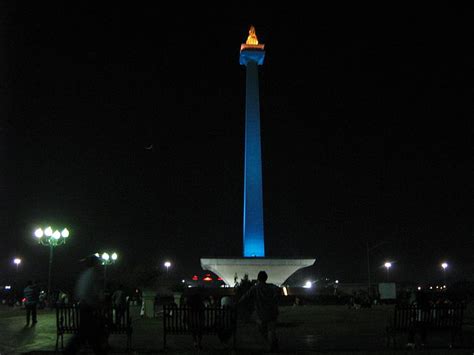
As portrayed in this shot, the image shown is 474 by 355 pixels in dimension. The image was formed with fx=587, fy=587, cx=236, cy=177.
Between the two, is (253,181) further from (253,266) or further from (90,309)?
(90,309)

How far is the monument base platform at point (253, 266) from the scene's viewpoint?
157 ft

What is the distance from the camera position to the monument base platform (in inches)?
1890

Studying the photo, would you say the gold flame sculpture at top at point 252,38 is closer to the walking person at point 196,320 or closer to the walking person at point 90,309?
the walking person at point 196,320

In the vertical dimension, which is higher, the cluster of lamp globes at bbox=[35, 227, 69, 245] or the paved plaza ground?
the cluster of lamp globes at bbox=[35, 227, 69, 245]

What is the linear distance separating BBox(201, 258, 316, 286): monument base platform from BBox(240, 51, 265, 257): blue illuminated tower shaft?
6.80 feet

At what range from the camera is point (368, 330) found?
15.5 m

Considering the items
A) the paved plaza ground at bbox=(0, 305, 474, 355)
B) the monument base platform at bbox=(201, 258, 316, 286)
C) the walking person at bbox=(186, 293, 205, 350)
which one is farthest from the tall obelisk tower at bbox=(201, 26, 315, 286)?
the walking person at bbox=(186, 293, 205, 350)

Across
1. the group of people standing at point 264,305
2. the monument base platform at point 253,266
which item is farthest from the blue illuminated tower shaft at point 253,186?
the group of people standing at point 264,305

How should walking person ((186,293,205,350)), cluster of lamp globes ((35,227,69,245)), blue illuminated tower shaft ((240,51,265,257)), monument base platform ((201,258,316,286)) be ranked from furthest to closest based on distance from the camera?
1. blue illuminated tower shaft ((240,51,265,257))
2. monument base platform ((201,258,316,286))
3. cluster of lamp globes ((35,227,69,245))
4. walking person ((186,293,205,350))

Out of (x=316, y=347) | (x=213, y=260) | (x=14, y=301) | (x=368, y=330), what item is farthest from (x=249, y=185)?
(x=316, y=347)

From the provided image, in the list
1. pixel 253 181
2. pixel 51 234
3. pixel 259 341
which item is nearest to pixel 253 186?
pixel 253 181

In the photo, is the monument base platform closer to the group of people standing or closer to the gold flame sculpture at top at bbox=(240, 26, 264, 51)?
the gold flame sculpture at top at bbox=(240, 26, 264, 51)

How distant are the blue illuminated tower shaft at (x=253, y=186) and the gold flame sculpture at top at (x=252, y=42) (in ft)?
20.6

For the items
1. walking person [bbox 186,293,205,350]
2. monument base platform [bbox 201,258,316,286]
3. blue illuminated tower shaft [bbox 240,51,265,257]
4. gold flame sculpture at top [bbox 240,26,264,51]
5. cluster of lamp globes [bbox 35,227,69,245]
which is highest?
gold flame sculpture at top [bbox 240,26,264,51]
